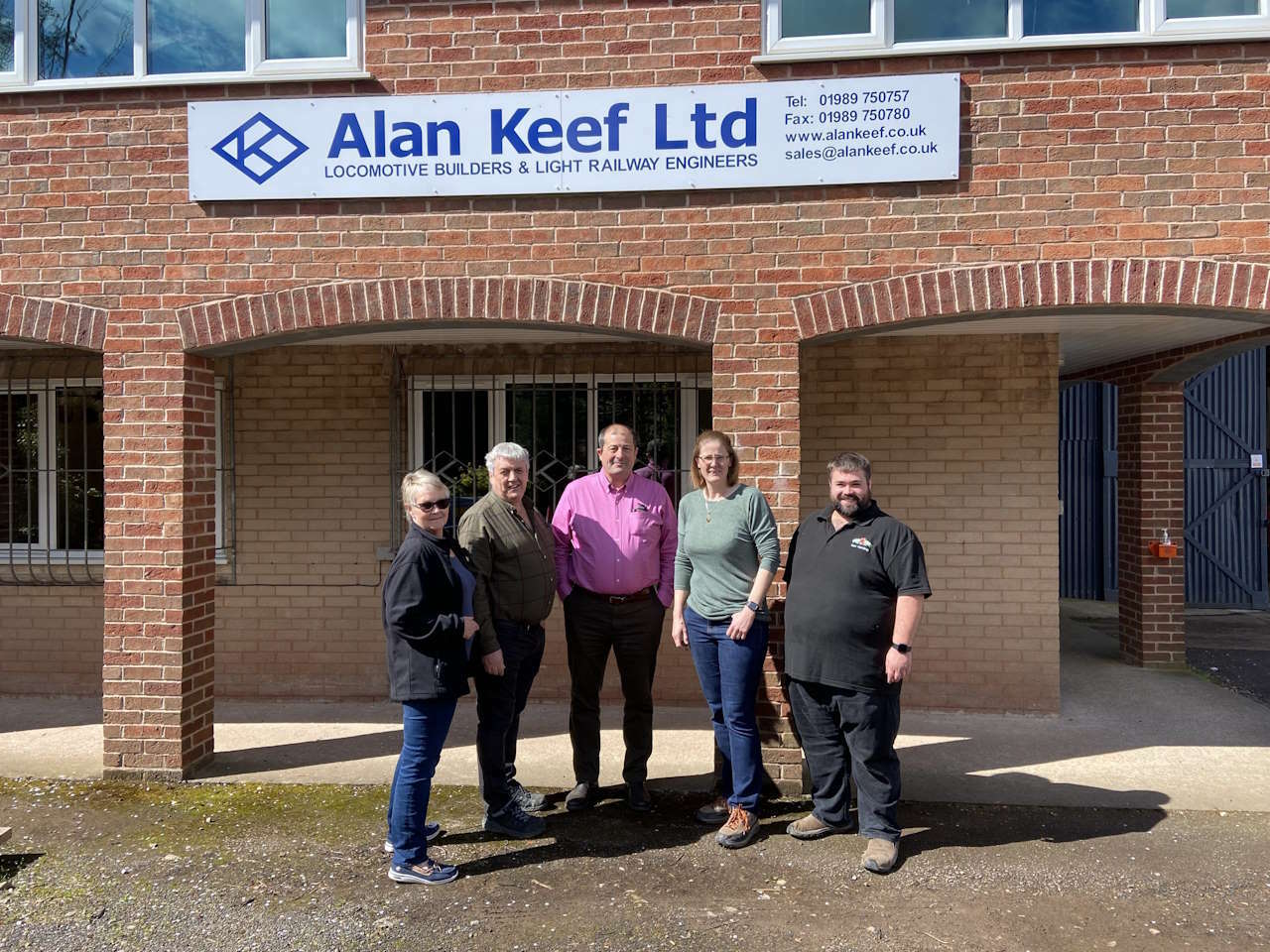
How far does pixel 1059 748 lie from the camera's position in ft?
19.6

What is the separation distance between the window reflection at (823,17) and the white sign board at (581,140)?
337 millimetres

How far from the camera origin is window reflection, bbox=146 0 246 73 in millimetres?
5508

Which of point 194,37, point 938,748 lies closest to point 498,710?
point 938,748

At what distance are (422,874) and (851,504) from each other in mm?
2325

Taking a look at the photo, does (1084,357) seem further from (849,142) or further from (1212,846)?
(1212,846)

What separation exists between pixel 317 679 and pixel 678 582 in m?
3.64

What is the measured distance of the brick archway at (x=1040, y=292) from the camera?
4.97 metres

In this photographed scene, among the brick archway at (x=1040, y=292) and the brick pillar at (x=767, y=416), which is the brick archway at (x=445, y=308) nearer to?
the brick pillar at (x=767, y=416)

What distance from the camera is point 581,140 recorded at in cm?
528

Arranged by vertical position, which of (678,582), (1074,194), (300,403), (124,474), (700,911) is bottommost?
(700,911)

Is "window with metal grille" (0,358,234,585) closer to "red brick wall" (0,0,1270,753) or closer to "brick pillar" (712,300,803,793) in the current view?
"red brick wall" (0,0,1270,753)

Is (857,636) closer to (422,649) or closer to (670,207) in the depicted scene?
(422,649)

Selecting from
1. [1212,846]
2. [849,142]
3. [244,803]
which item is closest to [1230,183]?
[849,142]

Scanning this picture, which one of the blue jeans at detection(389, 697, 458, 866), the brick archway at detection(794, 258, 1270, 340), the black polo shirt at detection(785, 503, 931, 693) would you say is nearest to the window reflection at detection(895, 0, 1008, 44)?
the brick archway at detection(794, 258, 1270, 340)
